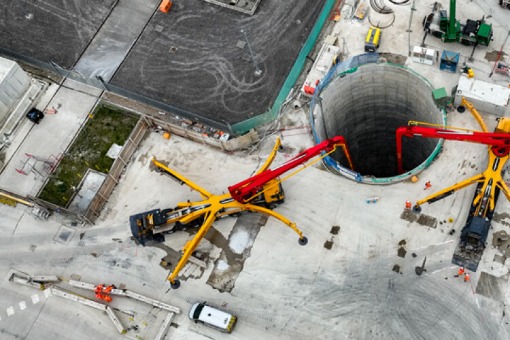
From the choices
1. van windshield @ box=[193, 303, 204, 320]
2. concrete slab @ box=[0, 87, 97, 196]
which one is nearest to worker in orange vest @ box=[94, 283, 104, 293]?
van windshield @ box=[193, 303, 204, 320]

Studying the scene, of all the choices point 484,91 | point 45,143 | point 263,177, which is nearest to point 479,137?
point 484,91

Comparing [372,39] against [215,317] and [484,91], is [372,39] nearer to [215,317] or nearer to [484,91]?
[484,91]

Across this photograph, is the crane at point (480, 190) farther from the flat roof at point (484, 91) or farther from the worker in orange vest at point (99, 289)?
the worker in orange vest at point (99, 289)

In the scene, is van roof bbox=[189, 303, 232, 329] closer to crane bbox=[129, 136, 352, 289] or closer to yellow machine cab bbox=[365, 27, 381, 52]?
crane bbox=[129, 136, 352, 289]

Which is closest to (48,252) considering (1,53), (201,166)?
(201,166)

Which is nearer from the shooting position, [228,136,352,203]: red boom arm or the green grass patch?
[228,136,352,203]: red boom arm

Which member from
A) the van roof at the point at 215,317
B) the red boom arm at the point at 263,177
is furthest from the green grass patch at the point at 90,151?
the van roof at the point at 215,317
